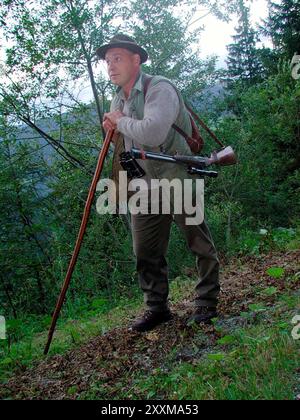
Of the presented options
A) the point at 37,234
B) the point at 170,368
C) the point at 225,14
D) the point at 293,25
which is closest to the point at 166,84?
the point at 170,368

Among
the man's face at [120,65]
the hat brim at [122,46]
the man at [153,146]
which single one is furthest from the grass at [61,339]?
the hat brim at [122,46]

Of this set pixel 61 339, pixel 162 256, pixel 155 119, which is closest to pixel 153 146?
pixel 155 119

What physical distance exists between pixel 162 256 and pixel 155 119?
4.43ft

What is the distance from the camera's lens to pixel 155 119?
340cm

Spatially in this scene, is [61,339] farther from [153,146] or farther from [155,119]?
[155,119]

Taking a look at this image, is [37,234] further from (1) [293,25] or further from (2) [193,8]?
(1) [293,25]

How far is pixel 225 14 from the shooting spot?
1177 centimetres

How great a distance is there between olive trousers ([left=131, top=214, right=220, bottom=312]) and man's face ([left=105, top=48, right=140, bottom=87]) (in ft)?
4.03

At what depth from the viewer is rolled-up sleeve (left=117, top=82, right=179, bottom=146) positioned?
11.2 ft

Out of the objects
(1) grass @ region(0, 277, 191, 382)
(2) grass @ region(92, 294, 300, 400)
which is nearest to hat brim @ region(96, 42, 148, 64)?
(2) grass @ region(92, 294, 300, 400)

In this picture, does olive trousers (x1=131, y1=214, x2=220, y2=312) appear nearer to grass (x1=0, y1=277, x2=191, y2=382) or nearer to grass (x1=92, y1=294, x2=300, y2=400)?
grass (x1=92, y1=294, x2=300, y2=400)

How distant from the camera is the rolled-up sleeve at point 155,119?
134 inches
